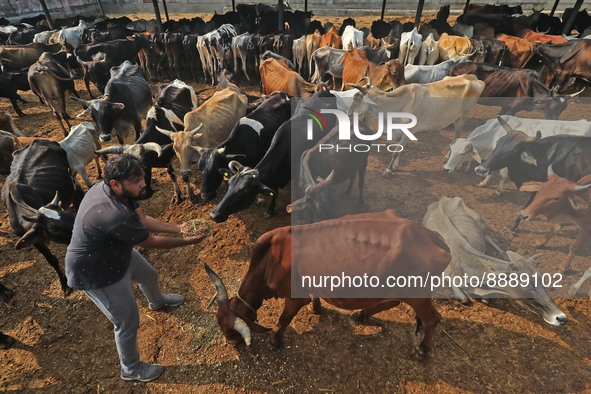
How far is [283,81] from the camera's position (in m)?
9.79

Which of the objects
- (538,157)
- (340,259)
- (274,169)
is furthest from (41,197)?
(538,157)

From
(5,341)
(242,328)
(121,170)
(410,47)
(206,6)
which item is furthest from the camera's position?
(206,6)

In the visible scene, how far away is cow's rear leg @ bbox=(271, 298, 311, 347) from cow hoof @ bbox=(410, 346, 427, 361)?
1586 mm

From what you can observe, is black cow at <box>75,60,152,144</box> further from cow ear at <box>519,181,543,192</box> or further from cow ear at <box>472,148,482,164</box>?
cow ear at <box>519,181,543,192</box>

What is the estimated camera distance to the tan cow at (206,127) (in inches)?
241

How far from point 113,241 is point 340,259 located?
236 cm

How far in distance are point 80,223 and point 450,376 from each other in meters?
4.50

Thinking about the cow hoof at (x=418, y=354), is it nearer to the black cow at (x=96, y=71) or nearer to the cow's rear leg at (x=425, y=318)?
the cow's rear leg at (x=425, y=318)

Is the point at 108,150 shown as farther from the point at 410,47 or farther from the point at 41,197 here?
the point at 410,47

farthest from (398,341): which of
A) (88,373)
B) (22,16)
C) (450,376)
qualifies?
(22,16)

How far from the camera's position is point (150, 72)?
14531 mm

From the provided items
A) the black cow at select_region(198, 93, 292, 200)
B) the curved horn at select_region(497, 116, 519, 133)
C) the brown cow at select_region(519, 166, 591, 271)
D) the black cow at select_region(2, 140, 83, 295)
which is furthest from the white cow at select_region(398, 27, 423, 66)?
the black cow at select_region(2, 140, 83, 295)

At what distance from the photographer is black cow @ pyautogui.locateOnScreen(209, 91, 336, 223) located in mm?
5082

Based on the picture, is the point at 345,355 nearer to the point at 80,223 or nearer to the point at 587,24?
the point at 80,223
